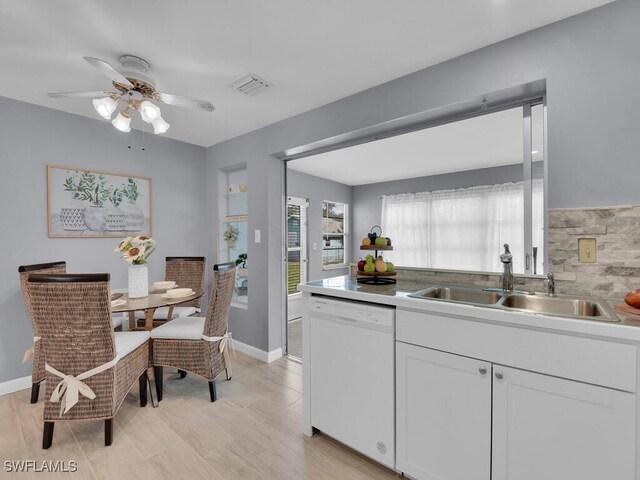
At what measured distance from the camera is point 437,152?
302 cm

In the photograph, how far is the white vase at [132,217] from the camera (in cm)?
308

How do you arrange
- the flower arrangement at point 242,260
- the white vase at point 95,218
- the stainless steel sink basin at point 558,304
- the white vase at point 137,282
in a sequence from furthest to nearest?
the flower arrangement at point 242,260 → the white vase at point 95,218 → the white vase at point 137,282 → the stainless steel sink basin at point 558,304

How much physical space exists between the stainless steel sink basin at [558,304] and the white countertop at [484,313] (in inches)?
2.7

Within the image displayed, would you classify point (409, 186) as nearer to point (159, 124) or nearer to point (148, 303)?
point (159, 124)

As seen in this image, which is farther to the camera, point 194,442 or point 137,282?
point 137,282

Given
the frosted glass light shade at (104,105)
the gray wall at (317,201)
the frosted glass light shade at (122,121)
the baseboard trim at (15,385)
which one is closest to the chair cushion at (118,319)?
the baseboard trim at (15,385)

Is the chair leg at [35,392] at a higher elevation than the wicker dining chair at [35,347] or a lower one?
lower

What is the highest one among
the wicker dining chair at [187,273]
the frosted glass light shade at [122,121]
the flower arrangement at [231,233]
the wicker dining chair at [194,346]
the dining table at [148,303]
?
the frosted glass light shade at [122,121]

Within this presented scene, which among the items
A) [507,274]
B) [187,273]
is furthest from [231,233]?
[507,274]

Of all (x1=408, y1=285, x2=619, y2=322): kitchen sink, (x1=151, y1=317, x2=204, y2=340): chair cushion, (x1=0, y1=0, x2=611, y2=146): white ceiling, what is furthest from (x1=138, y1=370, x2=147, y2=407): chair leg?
(x1=0, y1=0, x2=611, y2=146): white ceiling

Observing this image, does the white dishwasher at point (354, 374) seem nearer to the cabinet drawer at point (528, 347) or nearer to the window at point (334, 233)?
the cabinet drawer at point (528, 347)

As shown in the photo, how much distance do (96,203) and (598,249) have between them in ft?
12.7

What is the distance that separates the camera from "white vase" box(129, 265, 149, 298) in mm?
Result: 2344

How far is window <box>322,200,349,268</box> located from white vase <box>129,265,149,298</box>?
2.97 meters
